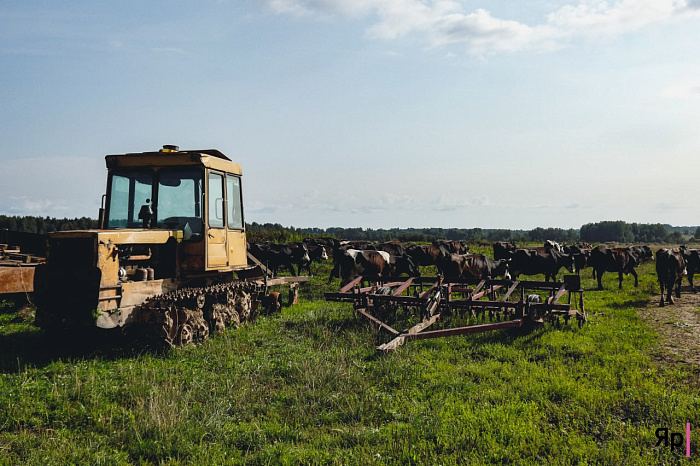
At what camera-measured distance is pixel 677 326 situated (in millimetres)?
12719

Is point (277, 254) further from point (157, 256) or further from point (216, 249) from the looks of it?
point (157, 256)

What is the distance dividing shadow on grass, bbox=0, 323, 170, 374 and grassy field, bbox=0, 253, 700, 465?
6 centimetres

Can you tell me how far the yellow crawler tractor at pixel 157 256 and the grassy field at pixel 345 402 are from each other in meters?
0.82

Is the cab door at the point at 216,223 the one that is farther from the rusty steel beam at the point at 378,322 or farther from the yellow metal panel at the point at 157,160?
the rusty steel beam at the point at 378,322

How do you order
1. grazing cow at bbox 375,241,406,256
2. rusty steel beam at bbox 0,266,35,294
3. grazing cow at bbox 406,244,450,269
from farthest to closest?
grazing cow at bbox 406,244,450,269
grazing cow at bbox 375,241,406,256
rusty steel beam at bbox 0,266,35,294

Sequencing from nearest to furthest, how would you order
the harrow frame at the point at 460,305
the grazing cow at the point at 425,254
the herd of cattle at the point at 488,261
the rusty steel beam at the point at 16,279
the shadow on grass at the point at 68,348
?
the shadow on grass at the point at 68,348 → the rusty steel beam at the point at 16,279 → the harrow frame at the point at 460,305 → the herd of cattle at the point at 488,261 → the grazing cow at the point at 425,254

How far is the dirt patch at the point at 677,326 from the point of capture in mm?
9734

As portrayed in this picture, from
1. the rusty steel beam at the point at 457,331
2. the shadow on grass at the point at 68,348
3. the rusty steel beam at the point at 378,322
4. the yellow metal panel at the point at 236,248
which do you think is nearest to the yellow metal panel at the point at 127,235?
the yellow metal panel at the point at 236,248

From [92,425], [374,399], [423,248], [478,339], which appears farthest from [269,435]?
[423,248]

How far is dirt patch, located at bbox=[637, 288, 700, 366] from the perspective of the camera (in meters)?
9.73

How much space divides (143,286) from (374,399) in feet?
16.4

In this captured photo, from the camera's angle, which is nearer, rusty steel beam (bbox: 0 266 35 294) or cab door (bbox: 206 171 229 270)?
rusty steel beam (bbox: 0 266 35 294)

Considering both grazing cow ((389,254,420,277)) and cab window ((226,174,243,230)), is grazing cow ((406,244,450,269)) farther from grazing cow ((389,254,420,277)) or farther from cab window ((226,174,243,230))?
→ cab window ((226,174,243,230))

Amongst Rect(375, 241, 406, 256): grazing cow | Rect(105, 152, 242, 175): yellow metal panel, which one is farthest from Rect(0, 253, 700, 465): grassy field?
Rect(375, 241, 406, 256): grazing cow
